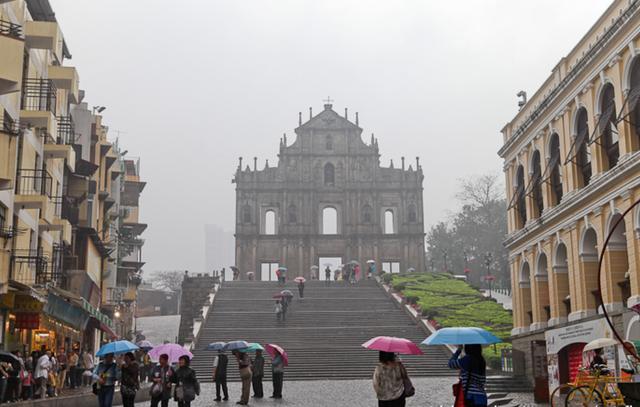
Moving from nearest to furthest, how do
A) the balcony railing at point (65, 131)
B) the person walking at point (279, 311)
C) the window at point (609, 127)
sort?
the window at point (609, 127) → the balcony railing at point (65, 131) → the person walking at point (279, 311)

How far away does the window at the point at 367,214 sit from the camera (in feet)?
249

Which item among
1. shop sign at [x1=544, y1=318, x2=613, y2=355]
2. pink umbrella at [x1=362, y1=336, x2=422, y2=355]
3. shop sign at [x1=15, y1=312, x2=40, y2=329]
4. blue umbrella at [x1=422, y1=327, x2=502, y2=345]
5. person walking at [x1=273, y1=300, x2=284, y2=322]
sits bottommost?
pink umbrella at [x1=362, y1=336, x2=422, y2=355]

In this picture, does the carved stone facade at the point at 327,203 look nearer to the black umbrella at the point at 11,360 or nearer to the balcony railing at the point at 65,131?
the balcony railing at the point at 65,131

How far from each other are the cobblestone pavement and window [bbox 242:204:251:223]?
43.6m

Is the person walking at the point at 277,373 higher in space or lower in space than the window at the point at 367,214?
lower

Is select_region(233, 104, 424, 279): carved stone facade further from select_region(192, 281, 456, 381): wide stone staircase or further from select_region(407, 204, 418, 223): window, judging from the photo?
select_region(192, 281, 456, 381): wide stone staircase

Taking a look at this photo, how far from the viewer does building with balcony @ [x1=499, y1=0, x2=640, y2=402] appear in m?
22.9

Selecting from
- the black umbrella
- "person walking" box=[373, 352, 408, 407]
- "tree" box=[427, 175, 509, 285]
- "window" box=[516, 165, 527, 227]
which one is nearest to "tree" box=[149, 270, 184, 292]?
"tree" box=[427, 175, 509, 285]

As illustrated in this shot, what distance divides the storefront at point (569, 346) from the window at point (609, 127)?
5.68 metres

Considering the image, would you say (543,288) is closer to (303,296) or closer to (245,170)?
(303,296)

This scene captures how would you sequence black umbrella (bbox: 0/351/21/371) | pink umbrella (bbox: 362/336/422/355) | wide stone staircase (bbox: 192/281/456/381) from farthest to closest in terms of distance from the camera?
1. wide stone staircase (bbox: 192/281/456/381)
2. black umbrella (bbox: 0/351/21/371)
3. pink umbrella (bbox: 362/336/422/355)

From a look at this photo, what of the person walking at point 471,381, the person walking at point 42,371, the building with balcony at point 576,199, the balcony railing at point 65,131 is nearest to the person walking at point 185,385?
the person walking at point 42,371

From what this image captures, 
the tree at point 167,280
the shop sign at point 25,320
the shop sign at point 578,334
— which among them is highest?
the tree at point 167,280

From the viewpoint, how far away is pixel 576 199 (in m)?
26.3
